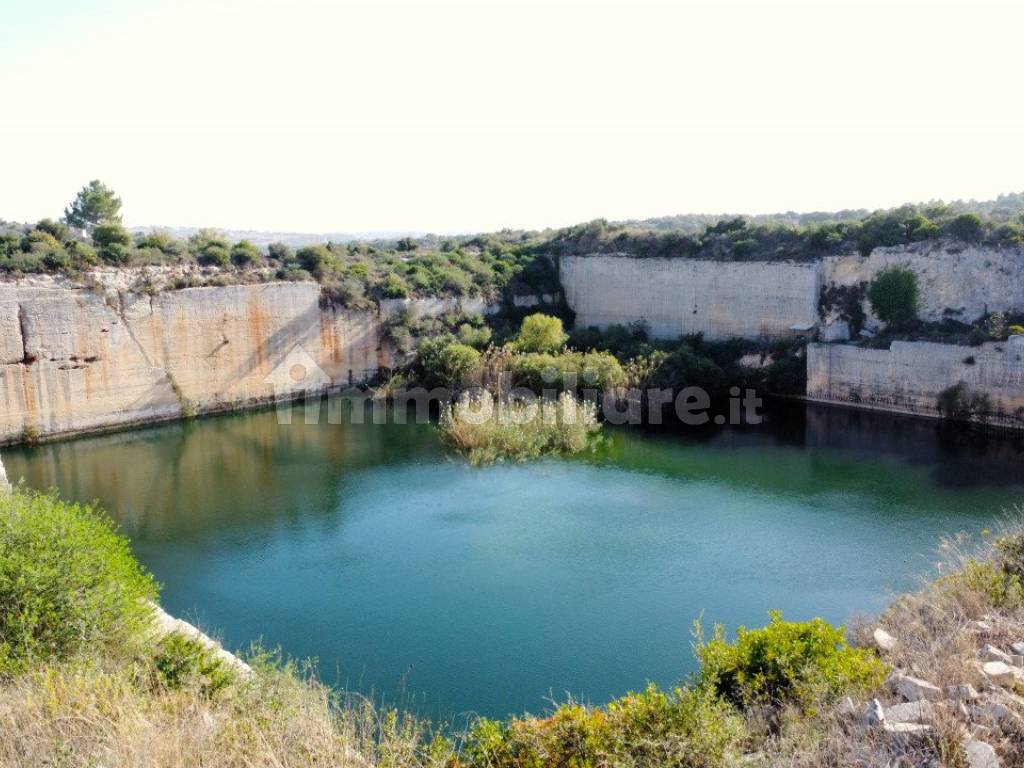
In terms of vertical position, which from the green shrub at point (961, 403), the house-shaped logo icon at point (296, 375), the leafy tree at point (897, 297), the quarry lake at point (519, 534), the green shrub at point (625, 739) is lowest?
the quarry lake at point (519, 534)

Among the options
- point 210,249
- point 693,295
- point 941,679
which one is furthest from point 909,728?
point 210,249

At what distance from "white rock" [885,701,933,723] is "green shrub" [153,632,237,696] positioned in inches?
185

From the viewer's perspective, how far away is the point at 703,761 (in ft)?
17.5

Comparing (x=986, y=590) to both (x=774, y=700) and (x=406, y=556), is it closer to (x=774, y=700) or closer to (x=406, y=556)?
(x=774, y=700)

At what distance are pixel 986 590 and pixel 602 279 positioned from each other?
18510 mm

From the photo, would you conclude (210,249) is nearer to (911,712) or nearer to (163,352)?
(163,352)

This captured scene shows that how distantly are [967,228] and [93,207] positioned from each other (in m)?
27.6

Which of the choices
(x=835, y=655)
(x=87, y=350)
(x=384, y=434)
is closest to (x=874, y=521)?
(x=835, y=655)

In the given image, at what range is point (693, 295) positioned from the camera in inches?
923

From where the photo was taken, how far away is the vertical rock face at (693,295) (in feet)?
71.7

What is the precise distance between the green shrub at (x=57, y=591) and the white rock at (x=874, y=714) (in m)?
5.51

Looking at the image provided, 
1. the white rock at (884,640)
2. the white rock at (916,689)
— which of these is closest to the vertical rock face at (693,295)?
the white rock at (884,640)

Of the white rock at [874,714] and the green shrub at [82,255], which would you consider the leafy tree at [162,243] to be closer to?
the green shrub at [82,255]

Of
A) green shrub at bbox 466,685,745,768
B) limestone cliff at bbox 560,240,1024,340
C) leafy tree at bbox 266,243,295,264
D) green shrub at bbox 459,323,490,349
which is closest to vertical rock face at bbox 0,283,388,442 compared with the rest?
leafy tree at bbox 266,243,295,264
